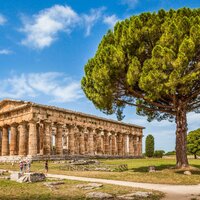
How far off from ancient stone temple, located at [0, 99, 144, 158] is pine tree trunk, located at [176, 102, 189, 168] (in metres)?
24.1

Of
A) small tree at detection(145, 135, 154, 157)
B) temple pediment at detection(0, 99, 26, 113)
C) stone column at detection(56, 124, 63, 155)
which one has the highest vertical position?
temple pediment at detection(0, 99, 26, 113)

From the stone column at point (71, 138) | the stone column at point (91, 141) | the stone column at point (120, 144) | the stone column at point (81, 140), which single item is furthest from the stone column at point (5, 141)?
the stone column at point (120, 144)

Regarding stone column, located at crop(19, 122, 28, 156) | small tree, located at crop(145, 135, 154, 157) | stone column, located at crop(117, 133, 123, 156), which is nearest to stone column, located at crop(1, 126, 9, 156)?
stone column, located at crop(19, 122, 28, 156)

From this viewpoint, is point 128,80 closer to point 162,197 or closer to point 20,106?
point 162,197

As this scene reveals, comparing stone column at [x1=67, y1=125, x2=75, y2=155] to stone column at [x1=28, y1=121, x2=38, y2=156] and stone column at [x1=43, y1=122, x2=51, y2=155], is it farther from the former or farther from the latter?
stone column at [x1=28, y1=121, x2=38, y2=156]

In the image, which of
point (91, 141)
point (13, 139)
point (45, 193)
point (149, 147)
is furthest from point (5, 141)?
point (45, 193)

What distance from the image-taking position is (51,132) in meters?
49.5

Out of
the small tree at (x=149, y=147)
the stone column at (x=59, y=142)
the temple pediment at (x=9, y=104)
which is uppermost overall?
the temple pediment at (x=9, y=104)

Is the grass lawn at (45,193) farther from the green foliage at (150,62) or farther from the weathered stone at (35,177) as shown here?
the green foliage at (150,62)

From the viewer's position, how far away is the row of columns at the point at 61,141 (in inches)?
1881

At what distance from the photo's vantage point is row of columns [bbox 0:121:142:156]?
47781 millimetres

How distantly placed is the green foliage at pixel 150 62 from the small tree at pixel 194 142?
3932 cm

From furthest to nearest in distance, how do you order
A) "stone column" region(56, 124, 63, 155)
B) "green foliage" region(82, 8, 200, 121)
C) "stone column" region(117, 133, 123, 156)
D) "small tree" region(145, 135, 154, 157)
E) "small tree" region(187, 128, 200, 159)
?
1. "small tree" region(145, 135, 154, 157)
2. "stone column" region(117, 133, 123, 156)
3. "small tree" region(187, 128, 200, 159)
4. "stone column" region(56, 124, 63, 155)
5. "green foliage" region(82, 8, 200, 121)

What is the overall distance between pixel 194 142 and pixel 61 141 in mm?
31479
